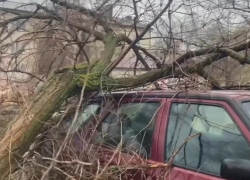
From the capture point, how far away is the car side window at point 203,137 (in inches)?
123

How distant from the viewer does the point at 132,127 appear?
4.25 meters

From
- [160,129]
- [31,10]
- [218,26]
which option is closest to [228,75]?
[218,26]

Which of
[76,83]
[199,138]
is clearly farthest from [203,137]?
[76,83]

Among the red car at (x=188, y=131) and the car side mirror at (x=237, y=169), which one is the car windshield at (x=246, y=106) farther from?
the car side mirror at (x=237, y=169)

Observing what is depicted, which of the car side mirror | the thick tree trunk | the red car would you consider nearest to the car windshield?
the red car

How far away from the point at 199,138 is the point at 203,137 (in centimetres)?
4

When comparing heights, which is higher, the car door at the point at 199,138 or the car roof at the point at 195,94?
the car roof at the point at 195,94

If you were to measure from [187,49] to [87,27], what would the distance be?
1.57 metres

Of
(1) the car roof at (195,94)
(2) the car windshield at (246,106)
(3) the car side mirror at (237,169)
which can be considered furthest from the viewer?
(1) the car roof at (195,94)

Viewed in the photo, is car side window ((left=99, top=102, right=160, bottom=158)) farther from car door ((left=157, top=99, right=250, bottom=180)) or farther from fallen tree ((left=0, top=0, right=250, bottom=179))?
fallen tree ((left=0, top=0, right=250, bottom=179))

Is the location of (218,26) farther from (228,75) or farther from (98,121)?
(98,121)

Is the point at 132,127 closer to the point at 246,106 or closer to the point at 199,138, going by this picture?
the point at 199,138

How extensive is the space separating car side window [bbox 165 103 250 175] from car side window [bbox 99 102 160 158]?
27 centimetres

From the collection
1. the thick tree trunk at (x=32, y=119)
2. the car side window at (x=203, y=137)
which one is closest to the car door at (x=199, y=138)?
the car side window at (x=203, y=137)
